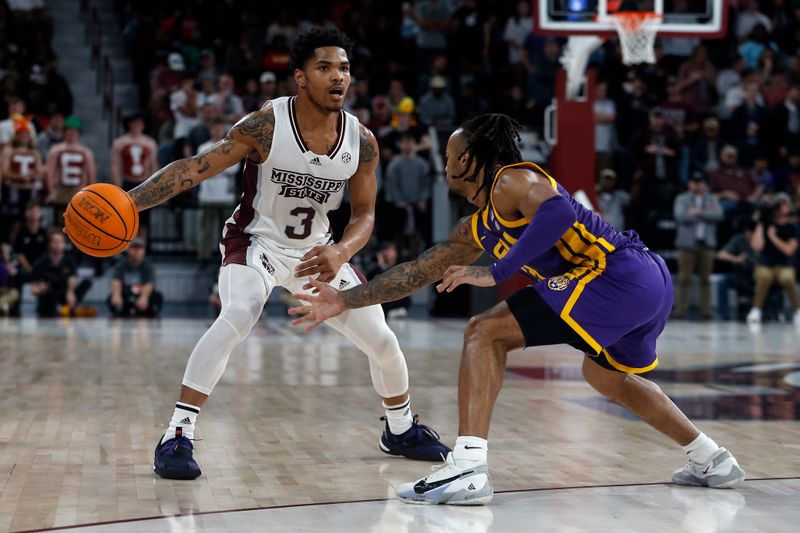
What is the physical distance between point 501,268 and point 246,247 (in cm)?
169

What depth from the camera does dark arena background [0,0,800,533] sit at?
16.6 feet

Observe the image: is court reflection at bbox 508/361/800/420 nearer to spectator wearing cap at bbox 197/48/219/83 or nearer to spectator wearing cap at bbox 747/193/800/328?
spectator wearing cap at bbox 747/193/800/328

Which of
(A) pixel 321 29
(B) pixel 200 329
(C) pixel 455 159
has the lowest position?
(B) pixel 200 329

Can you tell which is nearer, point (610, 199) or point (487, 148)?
point (487, 148)

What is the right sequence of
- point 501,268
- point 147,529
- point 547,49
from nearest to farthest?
point 147,529
point 501,268
point 547,49

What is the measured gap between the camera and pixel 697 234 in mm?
17000

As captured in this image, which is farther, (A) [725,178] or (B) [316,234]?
(A) [725,178]

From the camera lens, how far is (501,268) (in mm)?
4762

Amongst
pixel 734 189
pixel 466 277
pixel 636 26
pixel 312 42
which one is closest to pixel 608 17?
pixel 636 26

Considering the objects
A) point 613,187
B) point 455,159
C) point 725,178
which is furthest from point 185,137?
point 455,159

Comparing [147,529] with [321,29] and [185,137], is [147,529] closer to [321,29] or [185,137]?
[321,29]

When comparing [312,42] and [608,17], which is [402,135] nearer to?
[608,17]

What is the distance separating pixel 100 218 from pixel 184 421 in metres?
1.00

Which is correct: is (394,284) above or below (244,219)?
below
